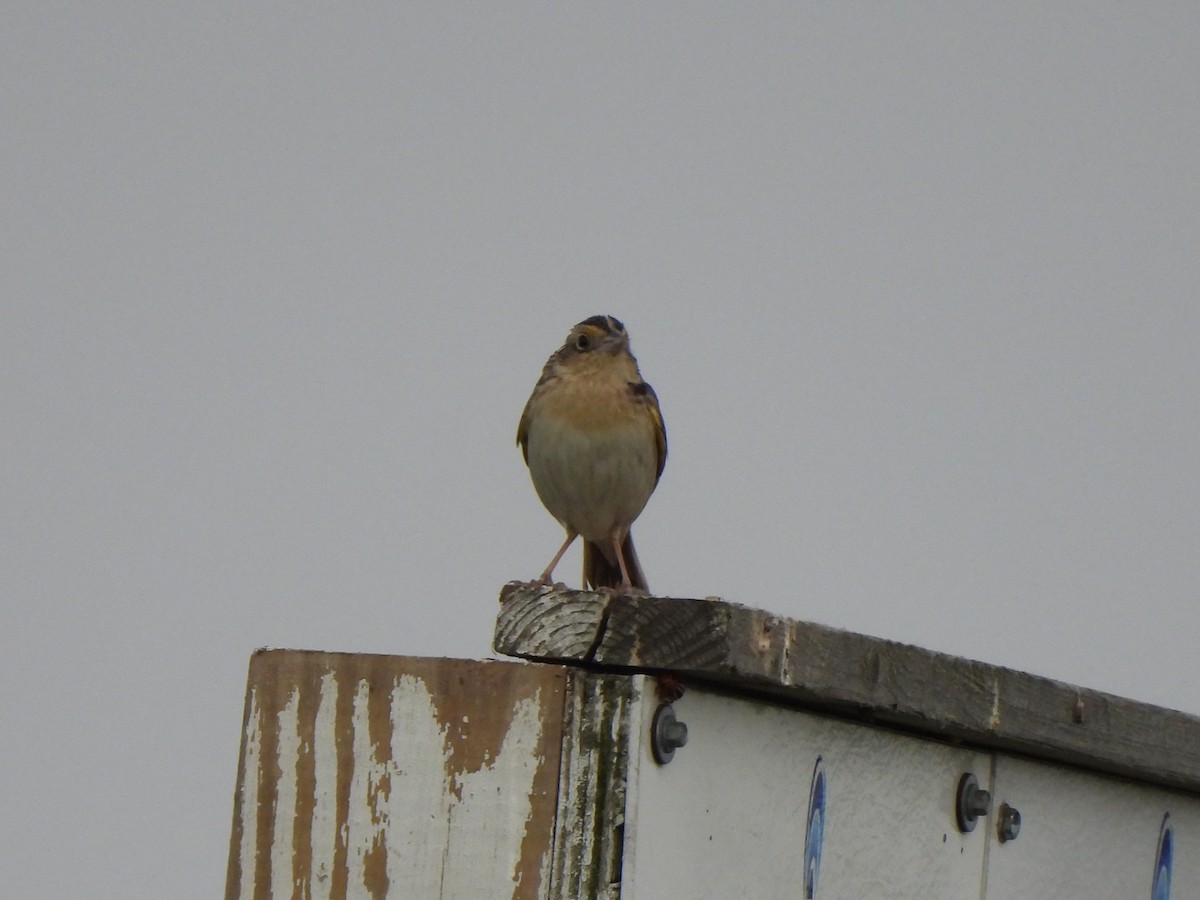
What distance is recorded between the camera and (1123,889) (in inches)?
182

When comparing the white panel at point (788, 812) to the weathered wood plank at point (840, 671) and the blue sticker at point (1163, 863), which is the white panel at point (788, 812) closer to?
the weathered wood plank at point (840, 671)

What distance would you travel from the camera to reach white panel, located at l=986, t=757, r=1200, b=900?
4.28 m

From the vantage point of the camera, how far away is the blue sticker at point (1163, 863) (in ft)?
15.6

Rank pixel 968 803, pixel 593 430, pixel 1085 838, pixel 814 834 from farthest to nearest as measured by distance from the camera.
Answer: pixel 593 430
pixel 1085 838
pixel 968 803
pixel 814 834

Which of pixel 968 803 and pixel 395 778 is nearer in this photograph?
pixel 395 778

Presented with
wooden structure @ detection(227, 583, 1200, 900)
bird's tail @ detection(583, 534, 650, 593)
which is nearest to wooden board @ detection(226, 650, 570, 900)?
wooden structure @ detection(227, 583, 1200, 900)

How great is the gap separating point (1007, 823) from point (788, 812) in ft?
2.70

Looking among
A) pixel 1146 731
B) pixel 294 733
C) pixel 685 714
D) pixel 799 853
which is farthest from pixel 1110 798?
pixel 294 733

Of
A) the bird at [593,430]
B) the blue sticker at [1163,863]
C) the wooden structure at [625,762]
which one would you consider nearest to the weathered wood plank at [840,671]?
the wooden structure at [625,762]

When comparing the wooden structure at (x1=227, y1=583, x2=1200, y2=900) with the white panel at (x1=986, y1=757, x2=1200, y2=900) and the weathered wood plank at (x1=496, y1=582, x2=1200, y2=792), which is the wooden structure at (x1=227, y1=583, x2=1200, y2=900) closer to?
the weathered wood plank at (x1=496, y1=582, x2=1200, y2=792)

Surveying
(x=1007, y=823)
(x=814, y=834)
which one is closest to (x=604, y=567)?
(x=1007, y=823)

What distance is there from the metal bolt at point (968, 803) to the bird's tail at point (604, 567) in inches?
82.3

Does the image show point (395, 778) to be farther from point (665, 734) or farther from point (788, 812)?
point (788, 812)

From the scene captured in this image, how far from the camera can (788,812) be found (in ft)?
11.7
